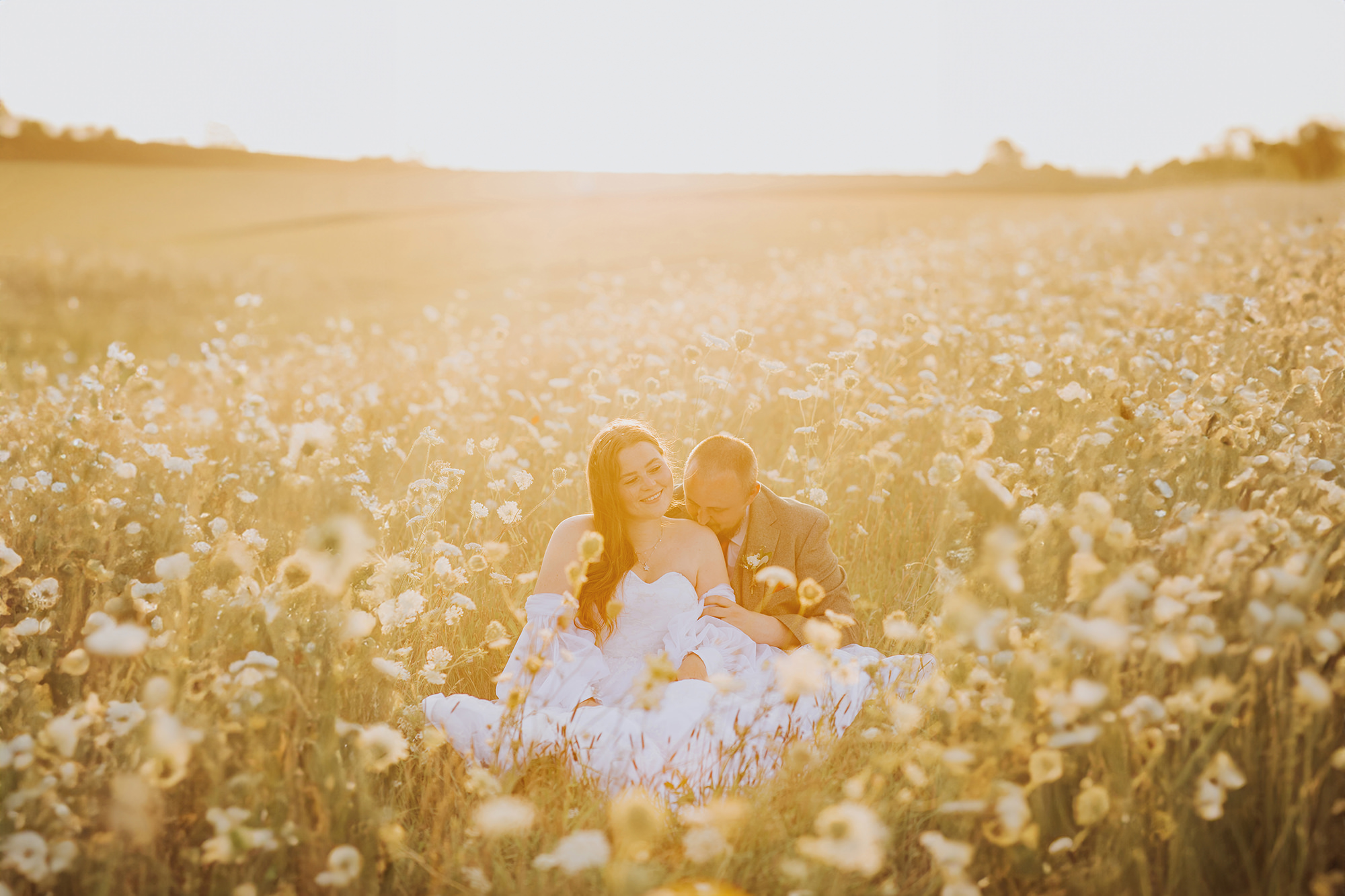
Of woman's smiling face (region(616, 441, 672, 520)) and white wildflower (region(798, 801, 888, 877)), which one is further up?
Answer: woman's smiling face (region(616, 441, 672, 520))

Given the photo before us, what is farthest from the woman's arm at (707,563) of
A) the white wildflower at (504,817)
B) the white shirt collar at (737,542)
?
the white wildflower at (504,817)

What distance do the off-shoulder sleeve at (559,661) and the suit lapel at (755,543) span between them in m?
0.70

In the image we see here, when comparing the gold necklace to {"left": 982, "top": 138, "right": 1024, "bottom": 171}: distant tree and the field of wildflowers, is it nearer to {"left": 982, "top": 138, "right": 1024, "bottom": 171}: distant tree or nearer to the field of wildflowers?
the field of wildflowers

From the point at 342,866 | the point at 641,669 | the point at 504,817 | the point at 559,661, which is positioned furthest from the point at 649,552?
the point at 504,817

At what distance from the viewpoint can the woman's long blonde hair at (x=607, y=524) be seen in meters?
3.46

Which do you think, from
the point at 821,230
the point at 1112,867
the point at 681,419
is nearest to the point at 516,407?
the point at 681,419

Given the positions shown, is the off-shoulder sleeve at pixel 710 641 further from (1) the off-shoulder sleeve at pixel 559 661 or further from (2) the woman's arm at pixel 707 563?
(1) the off-shoulder sleeve at pixel 559 661

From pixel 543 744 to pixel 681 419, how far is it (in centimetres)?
302

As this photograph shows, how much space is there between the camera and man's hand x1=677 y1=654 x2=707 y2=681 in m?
3.27

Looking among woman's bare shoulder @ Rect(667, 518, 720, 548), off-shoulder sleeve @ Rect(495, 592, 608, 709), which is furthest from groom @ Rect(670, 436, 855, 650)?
off-shoulder sleeve @ Rect(495, 592, 608, 709)

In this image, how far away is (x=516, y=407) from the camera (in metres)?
6.47

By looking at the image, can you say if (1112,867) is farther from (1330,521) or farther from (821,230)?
(821,230)

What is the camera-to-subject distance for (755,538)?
3775mm

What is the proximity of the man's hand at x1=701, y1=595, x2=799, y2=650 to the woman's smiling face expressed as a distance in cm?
42
